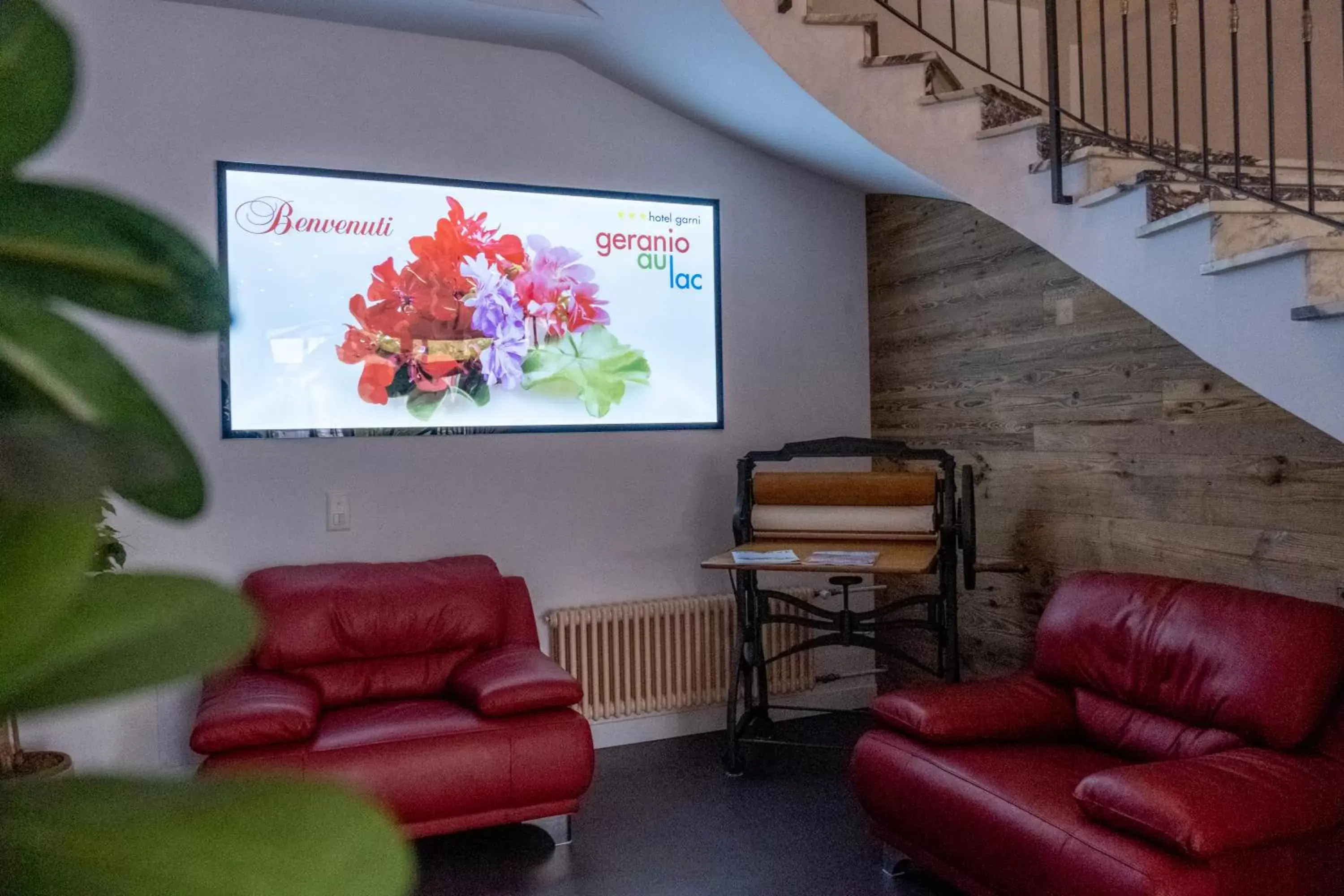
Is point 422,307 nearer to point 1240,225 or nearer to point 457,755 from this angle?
point 457,755

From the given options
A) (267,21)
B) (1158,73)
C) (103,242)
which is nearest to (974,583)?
(1158,73)

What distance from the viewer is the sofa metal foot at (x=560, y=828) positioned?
301 cm

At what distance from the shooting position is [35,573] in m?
0.13

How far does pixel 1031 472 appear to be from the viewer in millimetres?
3549

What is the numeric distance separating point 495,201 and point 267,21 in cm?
99

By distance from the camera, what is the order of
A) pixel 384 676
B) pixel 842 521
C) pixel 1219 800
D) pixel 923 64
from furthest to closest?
pixel 842 521, pixel 384 676, pixel 923 64, pixel 1219 800

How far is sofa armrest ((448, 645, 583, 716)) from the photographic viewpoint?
2924 mm

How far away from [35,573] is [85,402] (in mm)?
26

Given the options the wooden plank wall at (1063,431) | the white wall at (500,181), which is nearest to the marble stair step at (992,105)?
the wooden plank wall at (1063,431)

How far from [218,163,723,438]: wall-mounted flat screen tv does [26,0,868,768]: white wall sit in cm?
8

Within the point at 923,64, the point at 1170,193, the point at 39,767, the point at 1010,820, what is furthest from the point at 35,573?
the point at 923,64

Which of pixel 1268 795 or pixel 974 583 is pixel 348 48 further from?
pixel 1268 795

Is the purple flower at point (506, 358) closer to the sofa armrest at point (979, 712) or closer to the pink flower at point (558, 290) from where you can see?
the pink flower at point (558, 290)

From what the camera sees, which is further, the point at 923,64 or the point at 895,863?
the point at 923,64
